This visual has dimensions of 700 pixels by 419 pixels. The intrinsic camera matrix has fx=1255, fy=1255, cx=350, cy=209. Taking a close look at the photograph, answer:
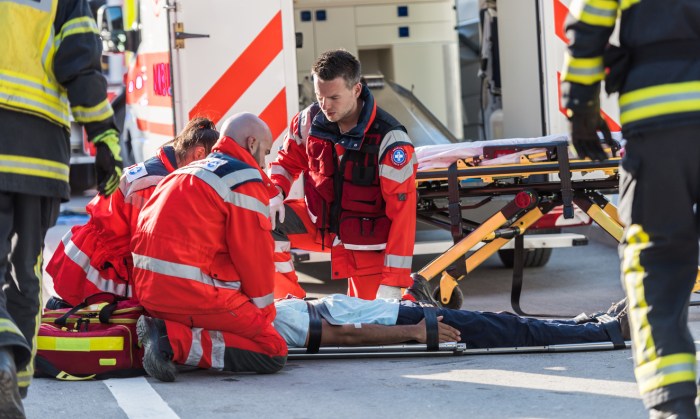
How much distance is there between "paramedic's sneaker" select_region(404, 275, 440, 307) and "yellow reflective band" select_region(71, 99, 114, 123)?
218 centimetres

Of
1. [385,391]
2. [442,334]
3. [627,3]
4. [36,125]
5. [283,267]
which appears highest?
[627,3]

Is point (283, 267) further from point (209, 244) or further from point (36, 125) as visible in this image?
point (36, 125)

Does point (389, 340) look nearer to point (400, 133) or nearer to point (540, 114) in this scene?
point (400, 133)

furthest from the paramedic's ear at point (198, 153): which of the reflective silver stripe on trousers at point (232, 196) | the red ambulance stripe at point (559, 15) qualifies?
the red ambulance stripe at point (559, 15)

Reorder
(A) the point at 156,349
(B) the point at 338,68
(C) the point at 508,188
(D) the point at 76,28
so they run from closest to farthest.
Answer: (D) the point at 76,28 → (A) the point at 156,349 → (B) the point at 338,68 → (C) the point at 508,188

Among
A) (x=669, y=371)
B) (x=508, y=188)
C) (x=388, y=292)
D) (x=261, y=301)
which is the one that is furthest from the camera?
(x=508, y=188)

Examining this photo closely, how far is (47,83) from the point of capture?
3.84 meters

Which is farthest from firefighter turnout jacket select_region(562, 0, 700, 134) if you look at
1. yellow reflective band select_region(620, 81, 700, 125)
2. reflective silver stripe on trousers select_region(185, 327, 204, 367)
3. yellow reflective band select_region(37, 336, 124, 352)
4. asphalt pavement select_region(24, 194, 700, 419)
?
yellow reflective band select_region(37, 336, 124, 352)

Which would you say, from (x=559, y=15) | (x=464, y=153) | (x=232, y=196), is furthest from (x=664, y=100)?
(x=559, y=15)

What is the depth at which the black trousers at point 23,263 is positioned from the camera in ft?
12.2

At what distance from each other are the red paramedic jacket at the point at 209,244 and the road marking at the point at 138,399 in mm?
304

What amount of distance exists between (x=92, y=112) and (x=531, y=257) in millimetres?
5114

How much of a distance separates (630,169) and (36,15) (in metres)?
1.82

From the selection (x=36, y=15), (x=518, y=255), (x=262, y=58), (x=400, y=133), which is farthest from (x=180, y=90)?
(x=36, y=15)
